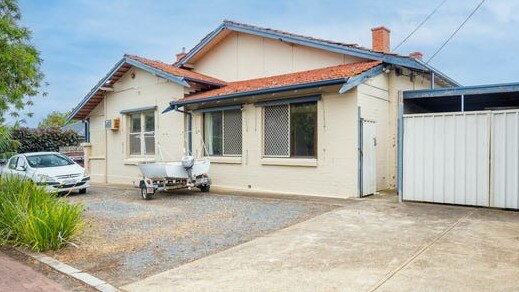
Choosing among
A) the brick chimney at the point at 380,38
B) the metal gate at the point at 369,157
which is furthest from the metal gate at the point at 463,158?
the brick chimney at the point at 380,38

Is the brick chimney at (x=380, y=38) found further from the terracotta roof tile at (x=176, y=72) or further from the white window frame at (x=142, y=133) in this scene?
the white window frame at (x=142, y=133)

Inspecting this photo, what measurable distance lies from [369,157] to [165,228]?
20.5 feet

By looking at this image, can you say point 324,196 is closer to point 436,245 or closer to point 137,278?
point 436,245

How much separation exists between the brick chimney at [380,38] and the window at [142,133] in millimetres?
9054

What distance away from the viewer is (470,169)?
9.02 metres

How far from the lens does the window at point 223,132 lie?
14.0m

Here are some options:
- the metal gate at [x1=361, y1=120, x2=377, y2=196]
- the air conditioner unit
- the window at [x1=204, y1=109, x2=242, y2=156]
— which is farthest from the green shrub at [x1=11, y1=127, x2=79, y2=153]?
the metal gate at [x1=361, y1=120, x2=377, y2=196]

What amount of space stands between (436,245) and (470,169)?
3.70 m

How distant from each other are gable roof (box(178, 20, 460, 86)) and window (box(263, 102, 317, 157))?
2226 millimetres

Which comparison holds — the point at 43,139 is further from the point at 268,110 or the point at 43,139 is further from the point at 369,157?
the point at 369,157

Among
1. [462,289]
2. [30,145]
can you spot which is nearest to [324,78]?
[462,289]

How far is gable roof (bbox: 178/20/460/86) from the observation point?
38.1 feet

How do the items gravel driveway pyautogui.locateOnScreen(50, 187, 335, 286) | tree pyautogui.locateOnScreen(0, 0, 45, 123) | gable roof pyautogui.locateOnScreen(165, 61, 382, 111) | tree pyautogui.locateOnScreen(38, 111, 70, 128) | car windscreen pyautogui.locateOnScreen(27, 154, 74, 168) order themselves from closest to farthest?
gravel driveway pyautogui.locateOnScreen(50, 187, 335, 286)
tree pyautogui.locateOnScreen(0, 0, 45, 123)
gable roof pyautogui.locateOnScreen(165, 61, 382, 111)
car windscreen pyautogui.locateOnScreen(27, 154, 74, 168)
tree pyautogui.locateOnScreen(38, 111, 70, 128)

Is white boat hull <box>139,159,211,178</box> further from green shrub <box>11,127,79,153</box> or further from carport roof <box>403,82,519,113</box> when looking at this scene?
green shrub <box>11,127,79,153</box>
